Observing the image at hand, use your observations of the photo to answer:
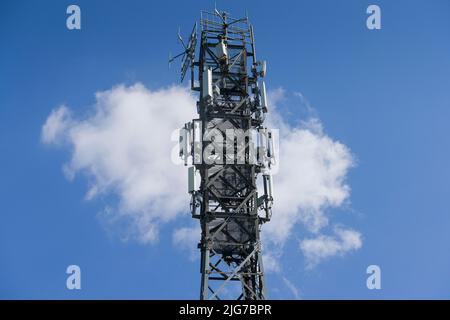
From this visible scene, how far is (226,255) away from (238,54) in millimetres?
15794

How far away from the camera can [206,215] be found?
36.7 m

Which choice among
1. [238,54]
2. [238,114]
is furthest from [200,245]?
[238,54]

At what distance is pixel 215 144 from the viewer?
3888 cm
